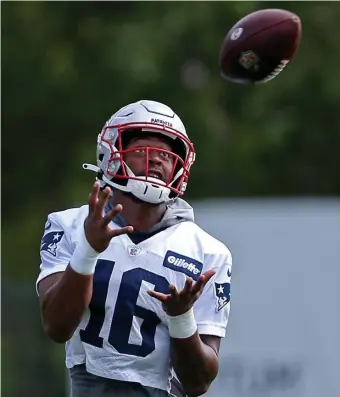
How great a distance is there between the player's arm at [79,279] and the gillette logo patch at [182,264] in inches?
12.2

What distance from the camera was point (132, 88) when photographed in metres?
13.1

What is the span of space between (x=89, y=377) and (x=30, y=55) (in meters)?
9.78

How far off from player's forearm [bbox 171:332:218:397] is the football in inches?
74.1

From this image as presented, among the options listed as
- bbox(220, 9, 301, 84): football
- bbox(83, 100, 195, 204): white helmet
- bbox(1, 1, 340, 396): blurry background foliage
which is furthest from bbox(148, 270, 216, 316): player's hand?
bbox(1, 1, 340, 396): blurry background foliage

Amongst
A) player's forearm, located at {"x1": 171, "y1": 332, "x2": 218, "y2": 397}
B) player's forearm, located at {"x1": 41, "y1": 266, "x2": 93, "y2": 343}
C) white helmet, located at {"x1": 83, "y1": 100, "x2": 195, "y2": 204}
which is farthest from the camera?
white helmet, located at {"x1": 83, "y1": 100, "x2": 195, "y2": 204}

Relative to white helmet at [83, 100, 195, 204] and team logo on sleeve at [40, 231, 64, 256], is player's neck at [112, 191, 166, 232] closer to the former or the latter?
white helmet at [83, 100, 195, 204]

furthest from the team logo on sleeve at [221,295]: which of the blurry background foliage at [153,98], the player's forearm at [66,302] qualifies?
the blurry background foliage at [153,98]

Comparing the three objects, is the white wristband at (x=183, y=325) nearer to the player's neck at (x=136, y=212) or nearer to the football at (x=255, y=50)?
the player's neck at (x=136, y=212)

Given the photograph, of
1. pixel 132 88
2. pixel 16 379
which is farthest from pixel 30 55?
pixel 16 379

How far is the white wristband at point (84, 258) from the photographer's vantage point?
3682mm

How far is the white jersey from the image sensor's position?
3.92 m

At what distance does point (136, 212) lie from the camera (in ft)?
13.3

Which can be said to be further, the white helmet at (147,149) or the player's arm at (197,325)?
the white helmet at (147,149)

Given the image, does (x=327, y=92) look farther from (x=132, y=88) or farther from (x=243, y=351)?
(x=243, y=351)
